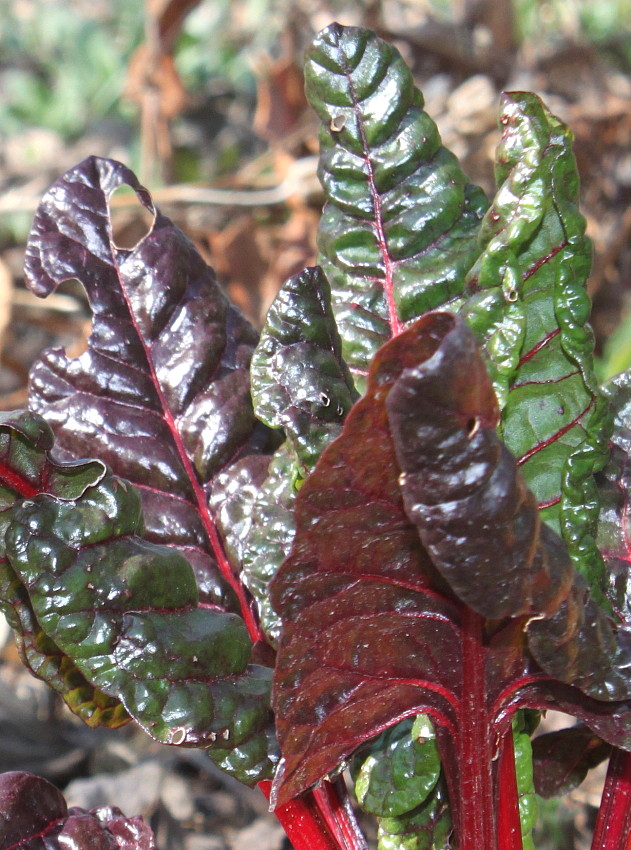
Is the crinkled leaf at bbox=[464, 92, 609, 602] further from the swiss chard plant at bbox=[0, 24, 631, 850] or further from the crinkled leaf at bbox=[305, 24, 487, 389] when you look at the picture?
the crinkled leaf at bbox=[305, 24, 487, 389]

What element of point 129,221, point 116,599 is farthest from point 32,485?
point 129,221

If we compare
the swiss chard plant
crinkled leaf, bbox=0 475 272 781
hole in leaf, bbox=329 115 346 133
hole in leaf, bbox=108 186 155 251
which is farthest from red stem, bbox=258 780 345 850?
hole in leaf, bbox=108 186 155 251

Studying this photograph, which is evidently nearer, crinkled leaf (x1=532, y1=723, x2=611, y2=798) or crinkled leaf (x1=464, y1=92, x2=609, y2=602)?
crinkled leaf (x1=464, y1=92, x2=609, y2=602)

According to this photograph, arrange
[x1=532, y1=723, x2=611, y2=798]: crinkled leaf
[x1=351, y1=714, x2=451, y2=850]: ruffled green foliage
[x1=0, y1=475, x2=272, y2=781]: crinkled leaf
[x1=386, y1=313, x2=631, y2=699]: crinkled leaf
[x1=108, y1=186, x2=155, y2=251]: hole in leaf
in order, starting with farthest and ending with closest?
1. [x1=108, y1=186, x2=155, y2=251]: hole in leaf
2. [x1=532, y1=723, x2=611, y2=798]: crinkled leaf
3. [x1=351, y1=714, x2=451, y2=850]: ruffled green foliage
4. [x1=0, y1=475, x2=272, y2=781]: crinkled leaf
5. [x1=386, y1=313, x2=631, y2=699]: crinkled leaf

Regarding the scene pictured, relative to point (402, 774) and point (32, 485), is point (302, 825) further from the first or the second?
point (32, 485)

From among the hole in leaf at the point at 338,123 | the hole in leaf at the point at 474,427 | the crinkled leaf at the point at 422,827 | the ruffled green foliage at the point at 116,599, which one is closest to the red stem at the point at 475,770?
the crinkled leaf at the point at 422,827

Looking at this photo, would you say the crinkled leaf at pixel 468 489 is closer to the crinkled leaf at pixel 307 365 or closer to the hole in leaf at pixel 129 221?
the crinkled leaf at pixel 307 365
